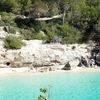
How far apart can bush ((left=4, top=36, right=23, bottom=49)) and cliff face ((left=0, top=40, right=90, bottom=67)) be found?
1.76 ft

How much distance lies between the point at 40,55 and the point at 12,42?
3.30 metres

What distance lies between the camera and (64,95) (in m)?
22.4

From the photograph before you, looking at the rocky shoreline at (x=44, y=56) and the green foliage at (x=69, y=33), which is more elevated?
the green foliage at (x=69, y=33)

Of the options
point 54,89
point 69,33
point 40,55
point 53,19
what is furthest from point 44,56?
point 54,89

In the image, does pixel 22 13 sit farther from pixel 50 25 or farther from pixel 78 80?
pixel 78 80

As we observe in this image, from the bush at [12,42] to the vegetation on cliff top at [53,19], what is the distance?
1957 millimetres

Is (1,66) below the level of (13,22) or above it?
below

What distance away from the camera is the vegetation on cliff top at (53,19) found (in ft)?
150

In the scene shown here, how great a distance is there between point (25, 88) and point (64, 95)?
5131 mm

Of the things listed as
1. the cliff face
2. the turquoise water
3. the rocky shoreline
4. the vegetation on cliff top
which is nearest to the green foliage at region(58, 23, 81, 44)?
the vegetation on cliff top

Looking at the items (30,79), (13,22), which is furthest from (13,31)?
(30,79)

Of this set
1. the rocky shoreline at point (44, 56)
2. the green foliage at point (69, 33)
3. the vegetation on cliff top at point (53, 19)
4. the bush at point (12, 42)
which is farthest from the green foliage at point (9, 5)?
the bush at point (12, 42)

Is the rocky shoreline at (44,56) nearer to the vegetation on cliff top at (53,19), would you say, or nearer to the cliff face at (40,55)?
the cliff face at (40,55)

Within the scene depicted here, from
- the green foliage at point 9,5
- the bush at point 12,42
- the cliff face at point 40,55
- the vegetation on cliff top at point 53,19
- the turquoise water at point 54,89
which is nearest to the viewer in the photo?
the turquoise water at point 54,89
